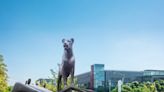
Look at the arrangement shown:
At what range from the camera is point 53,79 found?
37125 mm

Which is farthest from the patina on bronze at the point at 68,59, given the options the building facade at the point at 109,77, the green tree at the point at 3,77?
the building facade at the point at 109,77

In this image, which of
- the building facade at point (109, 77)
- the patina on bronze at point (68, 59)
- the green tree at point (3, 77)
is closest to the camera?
the patina on bronze at point (68, 59)

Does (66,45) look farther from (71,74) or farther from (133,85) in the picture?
(133,85)

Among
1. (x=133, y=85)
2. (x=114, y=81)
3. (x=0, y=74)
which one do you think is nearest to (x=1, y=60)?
(x=0, y=74)

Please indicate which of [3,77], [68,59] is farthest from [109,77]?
[68,59]

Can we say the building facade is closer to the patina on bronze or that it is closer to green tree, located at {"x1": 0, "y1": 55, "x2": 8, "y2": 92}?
green tree, located at {"x1": 0, "y1": 55, "x2": 8, "y2": 92}

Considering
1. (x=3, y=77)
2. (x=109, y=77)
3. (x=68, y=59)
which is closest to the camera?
(x=68, y=59)

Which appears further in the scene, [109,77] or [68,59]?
[109,77]

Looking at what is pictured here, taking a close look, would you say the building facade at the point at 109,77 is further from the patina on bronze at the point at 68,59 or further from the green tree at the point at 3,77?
the patina on bronze at the point at 68,59

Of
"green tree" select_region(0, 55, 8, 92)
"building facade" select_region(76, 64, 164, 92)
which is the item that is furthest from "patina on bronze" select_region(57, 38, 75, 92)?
"building facade" select_region(76, 64, 164, 92)

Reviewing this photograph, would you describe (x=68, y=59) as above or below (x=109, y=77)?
below

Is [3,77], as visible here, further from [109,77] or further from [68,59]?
[109,77]

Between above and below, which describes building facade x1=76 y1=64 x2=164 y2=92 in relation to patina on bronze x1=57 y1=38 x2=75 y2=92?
above

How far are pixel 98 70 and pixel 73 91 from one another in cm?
7355
